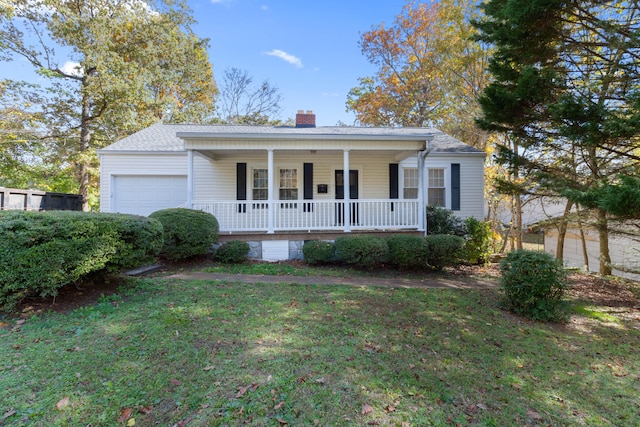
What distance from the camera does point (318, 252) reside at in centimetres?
787

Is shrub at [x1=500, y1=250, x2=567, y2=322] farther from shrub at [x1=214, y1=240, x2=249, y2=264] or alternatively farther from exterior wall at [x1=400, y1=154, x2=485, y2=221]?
exterior wall at [x1=400, y1=154, x2=485, y2=221]

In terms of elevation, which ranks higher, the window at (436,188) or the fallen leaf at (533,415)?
the window at (436,188)

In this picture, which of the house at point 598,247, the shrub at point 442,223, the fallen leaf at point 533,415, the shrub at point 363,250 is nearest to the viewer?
the fallen leaf at point 533,415

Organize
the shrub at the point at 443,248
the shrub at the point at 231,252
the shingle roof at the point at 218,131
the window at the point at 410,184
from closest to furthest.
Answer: the shrub at the point at 443,248, the shrub at the point at 231,252, the shingle roof at the point at 218,131, the window at the point at 410,184

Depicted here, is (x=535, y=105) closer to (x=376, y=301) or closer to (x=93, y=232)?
(x=376, y=301)

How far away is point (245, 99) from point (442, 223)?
789 inches

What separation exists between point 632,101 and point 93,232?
8435 mm

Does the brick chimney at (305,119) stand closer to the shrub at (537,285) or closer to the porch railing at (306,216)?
the porch railing at (306,216)

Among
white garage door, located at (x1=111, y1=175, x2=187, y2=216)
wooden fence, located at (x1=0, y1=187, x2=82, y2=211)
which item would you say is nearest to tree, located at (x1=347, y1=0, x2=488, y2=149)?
white garage door, located at (x1=111, y1=175, x2=187, y2=216)

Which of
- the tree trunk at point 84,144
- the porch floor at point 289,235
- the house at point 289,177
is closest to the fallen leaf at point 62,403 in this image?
the porch floor at point 289,235

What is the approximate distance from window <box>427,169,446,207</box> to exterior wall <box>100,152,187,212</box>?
9.33 meters

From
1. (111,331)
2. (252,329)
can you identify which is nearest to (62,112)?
(111,331)

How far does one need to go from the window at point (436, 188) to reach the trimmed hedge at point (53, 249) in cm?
986

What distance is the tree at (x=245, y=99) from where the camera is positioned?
23531 mm
